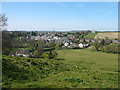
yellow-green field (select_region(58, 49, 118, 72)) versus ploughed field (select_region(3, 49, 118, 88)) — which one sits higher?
ploughed field (select_region(3, 49, 118, 88))

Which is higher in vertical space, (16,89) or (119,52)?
(16,89)

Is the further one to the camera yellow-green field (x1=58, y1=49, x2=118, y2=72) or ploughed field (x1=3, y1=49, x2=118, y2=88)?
yellow-green field (x1=58, y1=49, x2=118, y2=72)

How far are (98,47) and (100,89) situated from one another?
54.1 metres

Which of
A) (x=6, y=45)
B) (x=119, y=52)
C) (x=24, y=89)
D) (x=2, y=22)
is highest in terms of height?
(x=2, y=22)

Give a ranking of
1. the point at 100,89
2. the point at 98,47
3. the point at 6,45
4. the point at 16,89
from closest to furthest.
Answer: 1. the point at 16,89
2. the point at 100,89
3. the point at 6,45
4. the point at 98,47

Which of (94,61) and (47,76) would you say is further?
(94,61)

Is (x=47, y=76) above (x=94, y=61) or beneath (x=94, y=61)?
above

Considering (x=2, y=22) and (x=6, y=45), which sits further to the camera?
(x=6, y=45)

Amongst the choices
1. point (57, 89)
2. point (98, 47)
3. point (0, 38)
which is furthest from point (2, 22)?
point (98, 47)

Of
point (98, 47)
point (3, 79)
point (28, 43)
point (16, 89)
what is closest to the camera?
point (16, 89)

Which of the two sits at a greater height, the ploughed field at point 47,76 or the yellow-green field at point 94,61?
the ploughed field at point 47,76

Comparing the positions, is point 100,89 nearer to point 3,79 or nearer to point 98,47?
point 3,79

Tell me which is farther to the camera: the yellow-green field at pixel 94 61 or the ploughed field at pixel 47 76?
the yellow-green field at pixel 94 61

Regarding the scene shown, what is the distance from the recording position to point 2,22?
459 inches
